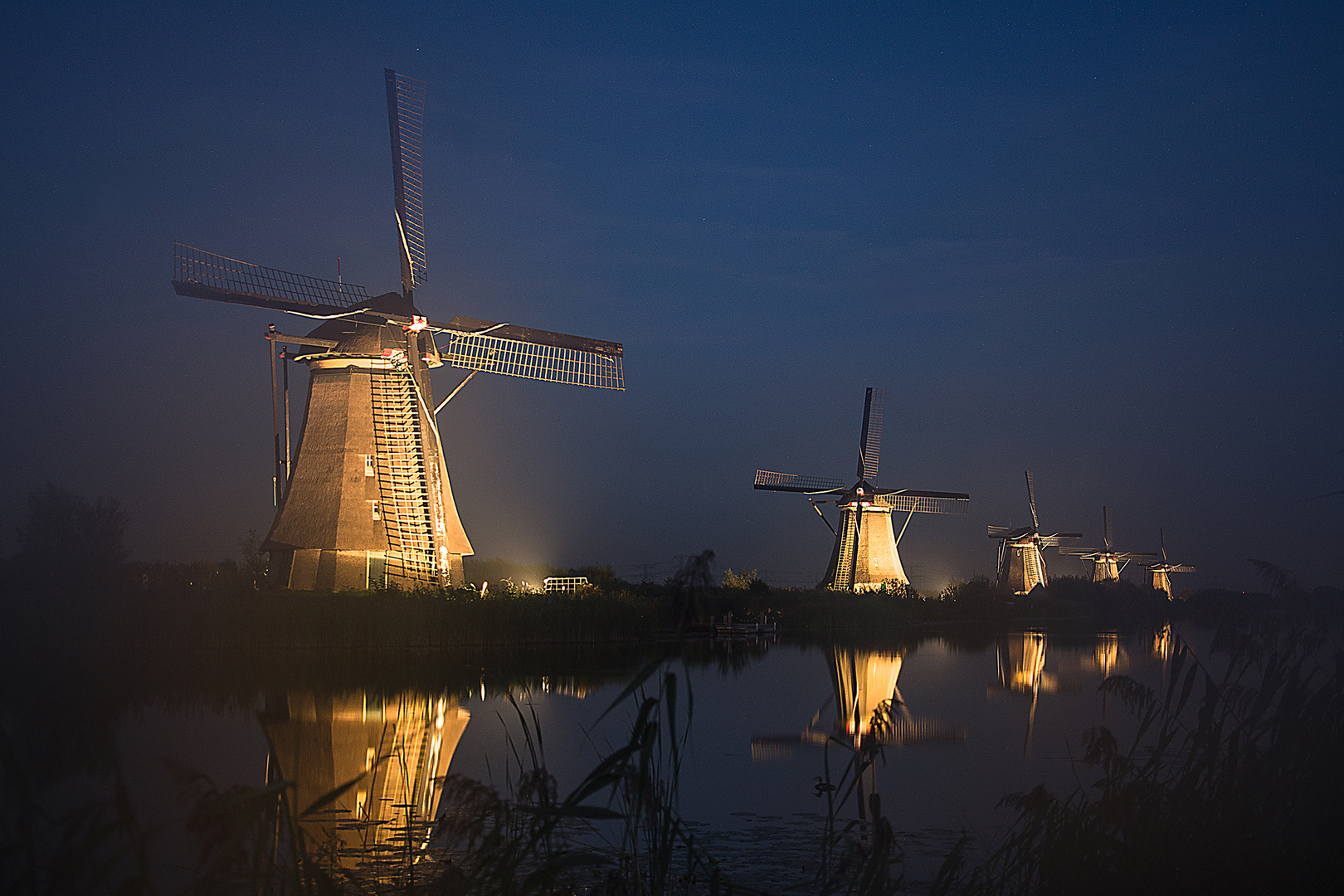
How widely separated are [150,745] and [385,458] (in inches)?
527

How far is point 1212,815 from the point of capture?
4641 mm

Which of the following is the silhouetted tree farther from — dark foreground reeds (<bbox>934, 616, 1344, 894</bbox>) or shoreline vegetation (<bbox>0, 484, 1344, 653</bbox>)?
dark foreground reeds (<bbox>934, 616, 1344, 894</bbox>)

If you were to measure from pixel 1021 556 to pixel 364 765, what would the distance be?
54743mm

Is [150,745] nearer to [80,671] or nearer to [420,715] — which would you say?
[420,715]

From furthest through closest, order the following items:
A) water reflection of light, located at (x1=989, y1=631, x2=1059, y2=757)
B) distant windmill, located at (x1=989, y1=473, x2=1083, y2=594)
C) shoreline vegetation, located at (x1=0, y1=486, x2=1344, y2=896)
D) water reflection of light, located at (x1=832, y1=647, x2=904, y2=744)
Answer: distant windmill, located at (x1=989, y1=473, x2=1083, y2=594)
water reflection of light, located at (x1=989, y1=631, x2=1059, y2=757)
water reflection of light, located at (x1=832, y1=647, x2=904, y2=744)
shoreline vegetation, located at (x1=0, y1=486, x2=1344, y2=896)

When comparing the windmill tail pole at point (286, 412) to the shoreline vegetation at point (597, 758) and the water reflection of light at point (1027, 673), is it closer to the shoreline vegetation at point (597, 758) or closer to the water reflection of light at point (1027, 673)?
the shoreline vegetation at point (597, 758)

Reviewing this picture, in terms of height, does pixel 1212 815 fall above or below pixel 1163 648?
above

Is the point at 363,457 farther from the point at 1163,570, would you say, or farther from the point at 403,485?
the point at 1163,570

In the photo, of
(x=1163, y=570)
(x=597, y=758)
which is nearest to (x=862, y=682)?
(x=597, y=758)

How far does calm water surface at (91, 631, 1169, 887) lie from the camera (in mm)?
6641

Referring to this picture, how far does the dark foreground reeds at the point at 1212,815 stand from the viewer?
4.12 m

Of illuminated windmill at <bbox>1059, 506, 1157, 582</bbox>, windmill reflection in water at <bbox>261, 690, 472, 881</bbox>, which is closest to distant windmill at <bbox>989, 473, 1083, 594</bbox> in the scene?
illuminated windmill at <bbox>1059, 506, 1157, 582</bbox>

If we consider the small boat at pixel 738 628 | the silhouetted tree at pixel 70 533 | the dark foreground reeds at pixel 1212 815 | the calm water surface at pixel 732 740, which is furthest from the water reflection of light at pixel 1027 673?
the silhouetted tree at pixel 70 533

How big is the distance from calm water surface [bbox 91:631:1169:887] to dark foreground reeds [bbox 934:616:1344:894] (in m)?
1.06
